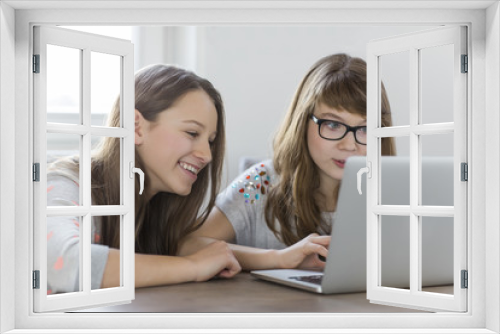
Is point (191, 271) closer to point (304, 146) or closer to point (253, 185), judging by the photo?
point (253, 185)

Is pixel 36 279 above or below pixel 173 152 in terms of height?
below

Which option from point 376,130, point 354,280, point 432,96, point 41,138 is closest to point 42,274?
point 41,138

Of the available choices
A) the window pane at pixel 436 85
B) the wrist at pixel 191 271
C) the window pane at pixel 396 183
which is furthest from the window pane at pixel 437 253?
the window pane at pixel 436 85

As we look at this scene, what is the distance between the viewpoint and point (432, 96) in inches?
164

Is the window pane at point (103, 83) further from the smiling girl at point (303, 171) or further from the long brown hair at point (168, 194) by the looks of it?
the smiling girl at point (303, 171)

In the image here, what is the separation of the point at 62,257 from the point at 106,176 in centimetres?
56

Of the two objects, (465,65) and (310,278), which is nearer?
(465,65)

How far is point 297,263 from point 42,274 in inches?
62.7

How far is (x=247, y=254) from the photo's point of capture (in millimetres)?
3668

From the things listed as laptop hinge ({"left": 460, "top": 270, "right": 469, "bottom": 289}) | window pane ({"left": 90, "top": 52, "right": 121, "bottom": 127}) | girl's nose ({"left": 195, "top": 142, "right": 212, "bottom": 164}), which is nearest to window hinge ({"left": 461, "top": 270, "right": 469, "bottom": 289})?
laptop hinge ({"left": 460, "top": 270, "right": 469, "bottom": 289})

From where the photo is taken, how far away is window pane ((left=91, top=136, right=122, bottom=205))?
2895 mm

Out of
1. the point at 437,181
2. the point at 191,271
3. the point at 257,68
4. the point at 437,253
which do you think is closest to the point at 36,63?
the point at 191,271

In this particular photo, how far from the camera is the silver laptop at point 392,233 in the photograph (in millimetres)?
2389

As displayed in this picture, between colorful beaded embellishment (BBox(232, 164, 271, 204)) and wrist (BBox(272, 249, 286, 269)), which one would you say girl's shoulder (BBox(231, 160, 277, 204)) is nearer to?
colorful beaded embellishment (BBox(232, 164, 271, 204))
